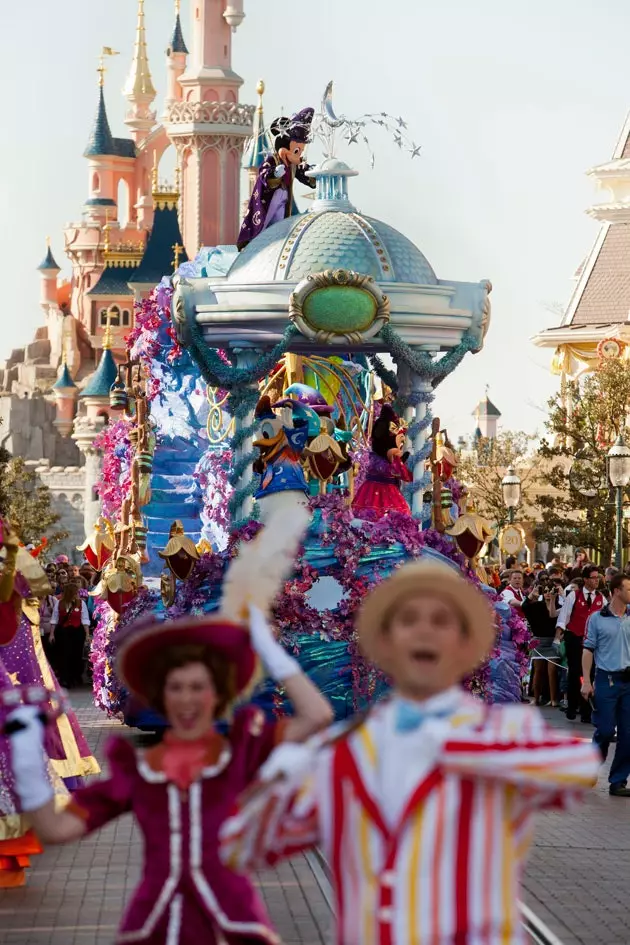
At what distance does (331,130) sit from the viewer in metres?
18.1

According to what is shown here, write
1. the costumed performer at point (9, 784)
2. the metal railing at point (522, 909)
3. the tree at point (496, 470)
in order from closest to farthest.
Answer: the metal railing at point (522, 909)
the costumed performer at point (9, 784)
the tree at point (496, 470)

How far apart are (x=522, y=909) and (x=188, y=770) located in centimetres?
478

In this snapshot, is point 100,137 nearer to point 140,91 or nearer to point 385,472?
point 140,91

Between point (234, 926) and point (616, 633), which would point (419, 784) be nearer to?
point (234, 926)

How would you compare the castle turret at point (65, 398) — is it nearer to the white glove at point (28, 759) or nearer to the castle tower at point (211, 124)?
the castle tower at point (211, 124)

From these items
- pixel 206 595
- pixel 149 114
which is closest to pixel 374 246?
pixel 206 595

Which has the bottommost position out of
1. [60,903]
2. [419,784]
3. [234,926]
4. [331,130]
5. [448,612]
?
[60,903]

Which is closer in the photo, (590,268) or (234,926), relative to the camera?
(234,926)

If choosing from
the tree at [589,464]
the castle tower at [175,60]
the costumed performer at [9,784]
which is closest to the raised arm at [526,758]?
the costumed performer at [9,784]

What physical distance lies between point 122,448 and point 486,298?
5171 millimetres

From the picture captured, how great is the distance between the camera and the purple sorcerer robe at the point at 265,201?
19.4 m

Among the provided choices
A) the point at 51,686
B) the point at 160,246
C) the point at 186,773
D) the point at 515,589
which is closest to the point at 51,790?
the point at 186,773

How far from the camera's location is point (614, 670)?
14.6m

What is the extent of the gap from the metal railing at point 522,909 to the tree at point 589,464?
90.2ft
